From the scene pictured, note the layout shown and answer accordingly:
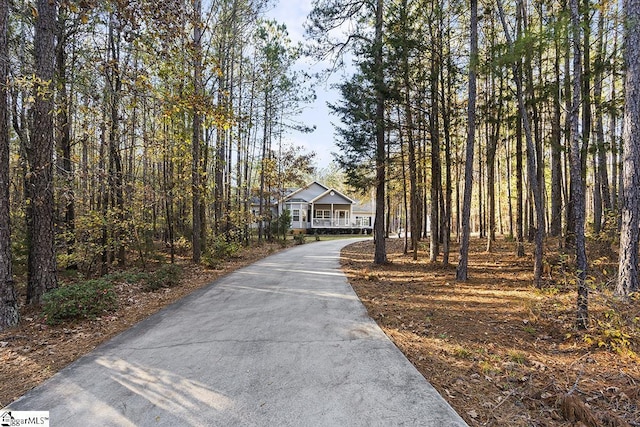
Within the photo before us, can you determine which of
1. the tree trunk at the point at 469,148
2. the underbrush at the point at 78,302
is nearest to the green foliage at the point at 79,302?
the underbrush at the point at 78,302

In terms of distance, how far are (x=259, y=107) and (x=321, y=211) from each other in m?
18.3

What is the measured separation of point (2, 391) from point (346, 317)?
4.29 m

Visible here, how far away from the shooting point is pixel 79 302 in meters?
5.19

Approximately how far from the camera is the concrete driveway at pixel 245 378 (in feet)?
8.77

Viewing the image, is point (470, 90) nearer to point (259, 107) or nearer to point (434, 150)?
point (434, 150)

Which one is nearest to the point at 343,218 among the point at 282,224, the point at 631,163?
the point at 282,224

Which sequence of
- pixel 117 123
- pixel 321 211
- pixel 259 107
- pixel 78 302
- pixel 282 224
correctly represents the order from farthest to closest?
pixel 321 211
pixel 282 224
pixel 259 107
pixel 117 123
pixel 78 302

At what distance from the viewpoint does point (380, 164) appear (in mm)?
10820

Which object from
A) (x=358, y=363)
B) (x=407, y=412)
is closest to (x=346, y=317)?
(x=358, y=363)

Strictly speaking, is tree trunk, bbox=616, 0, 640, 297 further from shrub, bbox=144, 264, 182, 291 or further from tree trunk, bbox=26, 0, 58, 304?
tree trunk, bbox=26, 0, 58, 304

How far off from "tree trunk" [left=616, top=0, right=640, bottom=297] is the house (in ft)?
92.8

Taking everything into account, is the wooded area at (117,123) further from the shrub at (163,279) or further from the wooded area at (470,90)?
the wooded area at (470,90)

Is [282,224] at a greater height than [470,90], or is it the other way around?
[470,90]

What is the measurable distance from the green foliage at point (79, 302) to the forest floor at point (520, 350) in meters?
4.78
